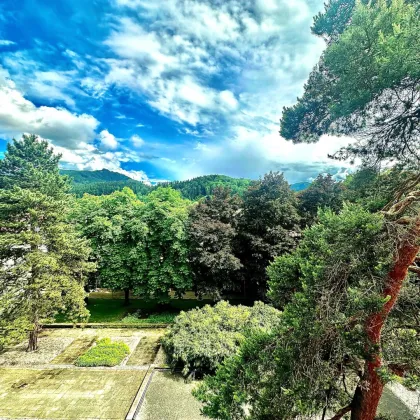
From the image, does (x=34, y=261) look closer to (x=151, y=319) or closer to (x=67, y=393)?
(x=67, y=393)

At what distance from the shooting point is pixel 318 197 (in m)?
17.3

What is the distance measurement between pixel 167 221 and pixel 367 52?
14.2m

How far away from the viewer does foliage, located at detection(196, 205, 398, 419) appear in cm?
411

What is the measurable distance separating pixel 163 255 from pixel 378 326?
50.2ft

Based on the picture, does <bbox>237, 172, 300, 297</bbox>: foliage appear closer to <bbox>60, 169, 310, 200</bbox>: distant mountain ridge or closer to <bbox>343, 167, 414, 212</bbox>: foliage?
<bbox>343, 167, 414, 212</bbox>: foliage

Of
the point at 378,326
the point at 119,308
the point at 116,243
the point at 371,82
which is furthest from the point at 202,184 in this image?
the point at 378,326

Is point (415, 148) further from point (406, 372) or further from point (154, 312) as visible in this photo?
point (154, 312)

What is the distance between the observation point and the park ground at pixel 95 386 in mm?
9195

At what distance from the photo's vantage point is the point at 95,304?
21266 mm

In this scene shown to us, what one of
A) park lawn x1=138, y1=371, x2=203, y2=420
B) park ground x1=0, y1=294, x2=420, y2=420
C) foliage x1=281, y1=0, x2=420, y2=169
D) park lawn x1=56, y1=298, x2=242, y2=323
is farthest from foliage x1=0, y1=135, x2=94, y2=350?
foliage x1=281, y1=0, x2=420, y2=169

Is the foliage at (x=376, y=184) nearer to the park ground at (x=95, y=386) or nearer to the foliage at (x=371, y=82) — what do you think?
the foliage at (x=371, y=82)

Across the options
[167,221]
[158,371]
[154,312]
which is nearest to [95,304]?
[154,312]

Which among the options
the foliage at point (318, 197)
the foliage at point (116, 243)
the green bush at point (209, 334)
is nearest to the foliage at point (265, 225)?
the foliage at point (318, 197)

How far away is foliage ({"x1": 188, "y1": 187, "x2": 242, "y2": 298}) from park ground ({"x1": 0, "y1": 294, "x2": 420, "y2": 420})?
179 inches
